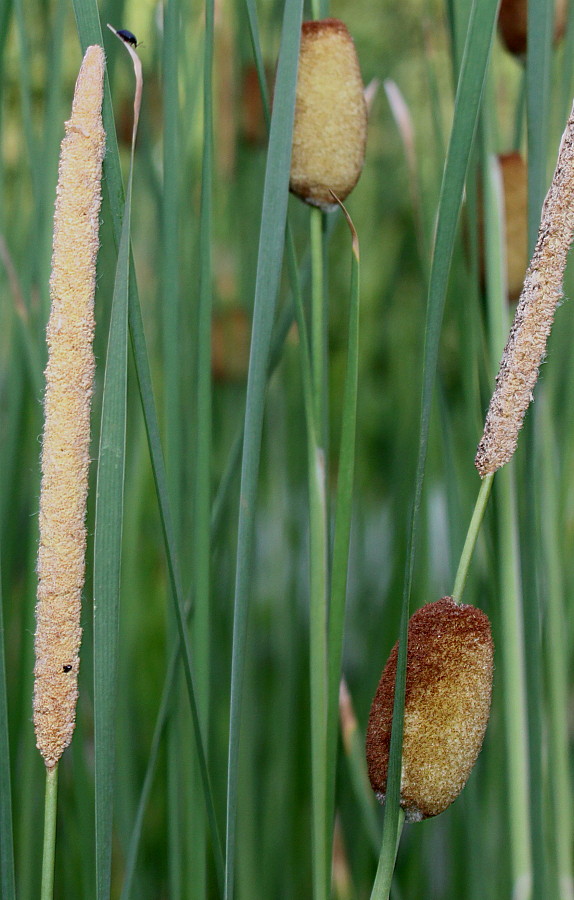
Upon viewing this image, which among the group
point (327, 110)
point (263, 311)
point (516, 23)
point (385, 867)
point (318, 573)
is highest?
point (516, 23)

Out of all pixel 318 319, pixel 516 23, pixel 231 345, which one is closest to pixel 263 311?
pixel 318 319

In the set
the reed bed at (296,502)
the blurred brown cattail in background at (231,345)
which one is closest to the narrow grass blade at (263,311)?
the reed bed at (296,502)

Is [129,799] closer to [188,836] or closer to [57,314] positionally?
[188,836]

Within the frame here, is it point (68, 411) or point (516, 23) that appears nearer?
point (68, 411)

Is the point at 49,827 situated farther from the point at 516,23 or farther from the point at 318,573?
the point at 516,23

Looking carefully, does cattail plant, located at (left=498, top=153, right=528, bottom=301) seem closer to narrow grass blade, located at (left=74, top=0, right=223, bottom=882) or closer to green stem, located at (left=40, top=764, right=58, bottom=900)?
narrow grass blade, located at (left=74, top=0, right=223, bottom=882)

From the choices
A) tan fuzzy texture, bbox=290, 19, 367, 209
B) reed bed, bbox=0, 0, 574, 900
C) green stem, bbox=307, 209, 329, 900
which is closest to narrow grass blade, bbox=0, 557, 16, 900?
reed bed, bbox=0, 0, 574, 900

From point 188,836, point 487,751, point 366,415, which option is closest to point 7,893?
point 188,836
